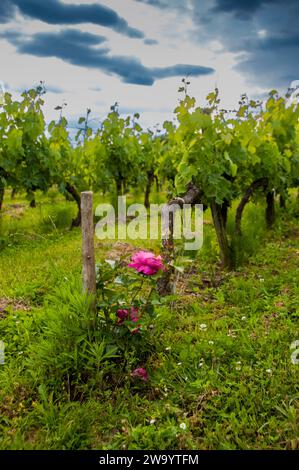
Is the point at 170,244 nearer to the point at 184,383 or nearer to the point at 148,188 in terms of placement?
the point at 184,383

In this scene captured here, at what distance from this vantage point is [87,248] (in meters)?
2.95

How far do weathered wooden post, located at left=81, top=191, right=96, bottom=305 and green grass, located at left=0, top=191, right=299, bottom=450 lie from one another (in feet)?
0.63

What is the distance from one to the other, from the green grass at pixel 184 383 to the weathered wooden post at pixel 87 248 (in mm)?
193

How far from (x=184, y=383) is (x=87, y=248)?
47.3 inches

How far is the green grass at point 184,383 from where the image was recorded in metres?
Answer: 2.34

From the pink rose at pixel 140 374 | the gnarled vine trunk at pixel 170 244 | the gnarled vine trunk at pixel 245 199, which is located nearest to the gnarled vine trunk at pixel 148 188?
the gnarled vine trunk at pixel 245 199

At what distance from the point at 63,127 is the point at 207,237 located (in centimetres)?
445

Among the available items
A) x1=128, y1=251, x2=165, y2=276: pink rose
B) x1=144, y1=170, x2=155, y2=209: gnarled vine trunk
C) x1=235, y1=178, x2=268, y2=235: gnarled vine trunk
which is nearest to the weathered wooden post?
x1=128, y1=251, x2=165, y2=276: pink rose

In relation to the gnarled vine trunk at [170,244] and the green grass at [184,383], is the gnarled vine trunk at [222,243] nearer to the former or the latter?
the gnarled vine trunk at [170,244]

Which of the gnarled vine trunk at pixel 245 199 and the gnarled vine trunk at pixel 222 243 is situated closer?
the gnarled vine trunk at pixel 222 243

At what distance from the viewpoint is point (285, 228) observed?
762 cm

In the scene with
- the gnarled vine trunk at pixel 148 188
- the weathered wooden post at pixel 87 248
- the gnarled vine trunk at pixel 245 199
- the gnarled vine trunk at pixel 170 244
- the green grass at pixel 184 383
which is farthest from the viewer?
the gnarled vine trunk at pixel 148 188

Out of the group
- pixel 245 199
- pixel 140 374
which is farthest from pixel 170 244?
pixel 245 199

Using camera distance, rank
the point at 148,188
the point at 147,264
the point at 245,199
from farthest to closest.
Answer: the point at 148,188
the point at 245,199
the point at 147,264
